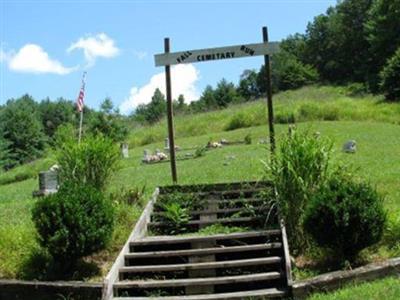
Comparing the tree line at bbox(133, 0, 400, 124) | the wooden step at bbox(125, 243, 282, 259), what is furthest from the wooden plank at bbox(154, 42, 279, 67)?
the tree line at bbox(133, 0, 400, 124)

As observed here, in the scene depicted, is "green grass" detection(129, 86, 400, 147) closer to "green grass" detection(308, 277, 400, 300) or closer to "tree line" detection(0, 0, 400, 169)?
"tree line" detection(0, 0, 400, 169)

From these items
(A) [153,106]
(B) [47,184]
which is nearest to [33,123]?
(A) [153,106]

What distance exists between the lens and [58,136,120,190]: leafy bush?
32.9 ft

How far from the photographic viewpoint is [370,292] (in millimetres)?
6504

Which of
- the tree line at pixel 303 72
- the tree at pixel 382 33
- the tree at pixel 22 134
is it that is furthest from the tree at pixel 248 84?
the tree at pixel 22 134

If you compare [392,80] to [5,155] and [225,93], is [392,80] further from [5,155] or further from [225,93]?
[225,93]

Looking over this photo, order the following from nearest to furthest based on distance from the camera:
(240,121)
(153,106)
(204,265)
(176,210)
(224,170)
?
(204,265), (176,210), (224,170), (240,121), (153,106)

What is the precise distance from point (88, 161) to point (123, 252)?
2.42 m

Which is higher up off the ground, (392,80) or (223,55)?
(392,80)

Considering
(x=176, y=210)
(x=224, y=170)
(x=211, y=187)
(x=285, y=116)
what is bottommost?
(x=176, y=210)

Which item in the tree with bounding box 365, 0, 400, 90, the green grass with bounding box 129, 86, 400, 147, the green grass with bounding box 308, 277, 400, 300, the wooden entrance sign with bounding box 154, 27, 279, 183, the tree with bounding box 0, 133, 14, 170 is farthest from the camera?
the tree with bounding box 365, 0, 400, 90

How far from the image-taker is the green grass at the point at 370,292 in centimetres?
636

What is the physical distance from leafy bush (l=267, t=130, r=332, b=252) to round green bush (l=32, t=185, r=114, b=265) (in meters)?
2.49

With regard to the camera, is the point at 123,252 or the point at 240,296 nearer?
the point at 240,296
